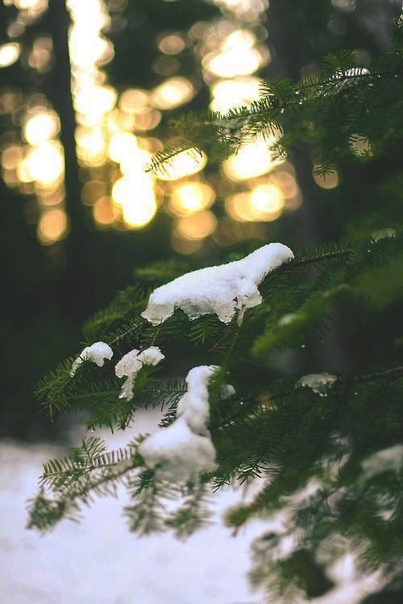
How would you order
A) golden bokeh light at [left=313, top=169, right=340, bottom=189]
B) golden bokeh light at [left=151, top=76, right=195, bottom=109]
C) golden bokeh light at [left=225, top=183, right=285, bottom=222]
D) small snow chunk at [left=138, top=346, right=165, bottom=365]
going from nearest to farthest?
small snow chunk at [left=138, top=346, right=165, bottom=365]
golden bokeh light at [left=313, top=169, right=340, bottom=189]
golden bokeh light at [left=151, top=76, right=195, bottom=109]
golden bokeh light at [left=225, top=183, right=285, bottom=222]

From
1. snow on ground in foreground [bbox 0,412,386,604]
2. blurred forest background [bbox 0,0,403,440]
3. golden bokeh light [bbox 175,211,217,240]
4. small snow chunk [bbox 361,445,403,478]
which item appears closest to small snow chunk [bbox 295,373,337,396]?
small snow chunk [bbox 361,445,403,478]

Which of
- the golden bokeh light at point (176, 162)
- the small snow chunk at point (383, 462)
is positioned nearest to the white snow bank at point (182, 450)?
the small snow chunk at point (383, 462)

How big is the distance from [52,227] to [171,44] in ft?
13.1

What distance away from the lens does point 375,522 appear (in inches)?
40.6

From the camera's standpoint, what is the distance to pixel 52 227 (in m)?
10.3

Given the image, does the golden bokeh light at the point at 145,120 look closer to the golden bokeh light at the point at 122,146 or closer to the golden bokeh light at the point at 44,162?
the golden bokeh light at the point at 122,146

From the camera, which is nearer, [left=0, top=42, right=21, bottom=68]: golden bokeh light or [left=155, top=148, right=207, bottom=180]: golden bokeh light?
[left=155, top=148, right=207, bottom=180]: golden bokeh light

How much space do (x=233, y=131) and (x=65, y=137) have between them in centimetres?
798

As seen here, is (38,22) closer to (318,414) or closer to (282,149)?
(282,149)

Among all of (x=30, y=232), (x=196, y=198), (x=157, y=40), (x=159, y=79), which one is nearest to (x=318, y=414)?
(x=30, y=232)

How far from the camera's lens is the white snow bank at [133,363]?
1207 mm

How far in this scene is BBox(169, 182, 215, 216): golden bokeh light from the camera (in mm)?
13758

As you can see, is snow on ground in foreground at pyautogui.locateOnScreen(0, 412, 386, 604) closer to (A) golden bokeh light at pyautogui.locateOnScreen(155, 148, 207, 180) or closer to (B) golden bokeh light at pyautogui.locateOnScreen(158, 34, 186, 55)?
(A) golden bokeh light at pyautogui.locateOnScreen(155, 148, 207, 180)

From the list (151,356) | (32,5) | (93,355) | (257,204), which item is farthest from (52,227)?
(151,356)
